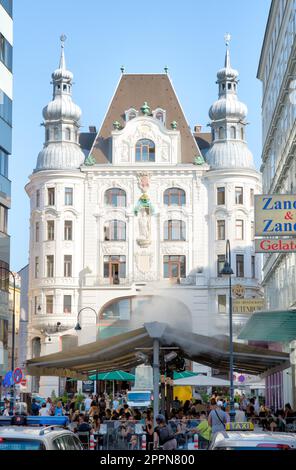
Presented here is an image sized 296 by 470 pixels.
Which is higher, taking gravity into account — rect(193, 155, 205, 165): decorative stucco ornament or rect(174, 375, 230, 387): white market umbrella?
rect(193, 155, 205, 165): decorative stucco ornament

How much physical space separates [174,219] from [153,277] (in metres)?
5.40

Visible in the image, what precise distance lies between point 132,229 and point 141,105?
11.9m

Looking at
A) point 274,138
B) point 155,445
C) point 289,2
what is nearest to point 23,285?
point 274,138

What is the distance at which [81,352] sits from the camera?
24.6m

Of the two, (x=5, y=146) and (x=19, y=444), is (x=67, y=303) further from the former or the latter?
(x=19, y=444)

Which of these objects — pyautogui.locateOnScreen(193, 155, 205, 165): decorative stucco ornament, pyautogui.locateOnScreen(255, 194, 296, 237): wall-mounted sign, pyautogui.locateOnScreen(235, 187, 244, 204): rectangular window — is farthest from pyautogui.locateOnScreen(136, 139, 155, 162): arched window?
pyautogui.locateOnScreen(255, 194, 296, 237): wall-mounted sign

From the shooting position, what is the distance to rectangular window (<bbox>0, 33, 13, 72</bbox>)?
47.7 metres

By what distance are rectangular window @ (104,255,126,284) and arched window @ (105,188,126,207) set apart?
4579 millimetres

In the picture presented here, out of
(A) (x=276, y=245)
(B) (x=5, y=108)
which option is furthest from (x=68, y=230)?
(A) (x=276, y=245)

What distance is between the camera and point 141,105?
86.2m

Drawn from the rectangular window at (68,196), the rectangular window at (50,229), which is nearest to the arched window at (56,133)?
the rectangular window at (68,196)

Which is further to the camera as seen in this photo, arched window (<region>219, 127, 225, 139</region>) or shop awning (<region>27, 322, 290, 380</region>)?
arched window (<region>219, 127, 225, 139</region>)

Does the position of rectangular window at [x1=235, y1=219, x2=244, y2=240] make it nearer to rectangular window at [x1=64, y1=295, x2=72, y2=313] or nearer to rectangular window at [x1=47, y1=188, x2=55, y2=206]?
rectangular window at [x1=64, y1=295, x2=72, y2=313]

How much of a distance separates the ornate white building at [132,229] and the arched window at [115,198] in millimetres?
87
